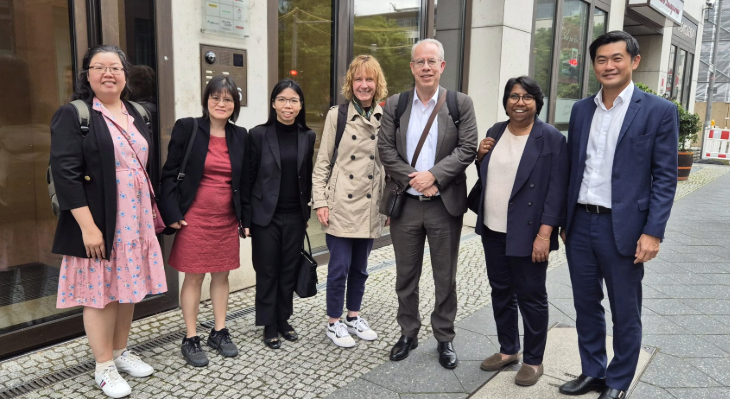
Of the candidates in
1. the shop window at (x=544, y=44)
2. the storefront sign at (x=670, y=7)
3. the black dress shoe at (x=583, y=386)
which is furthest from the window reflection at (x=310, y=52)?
the storefront sign at (x=670, y=7)

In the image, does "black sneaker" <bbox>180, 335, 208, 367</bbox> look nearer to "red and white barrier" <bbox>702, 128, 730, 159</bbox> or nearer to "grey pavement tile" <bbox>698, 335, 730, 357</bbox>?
"grey pavement tile" <bbox>698, 335, 730, 357</bbox>

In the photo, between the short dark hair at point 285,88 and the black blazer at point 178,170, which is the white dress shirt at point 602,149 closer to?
the short dark hair at point 285,88

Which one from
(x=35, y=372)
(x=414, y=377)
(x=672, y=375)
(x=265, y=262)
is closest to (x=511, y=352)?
(x=414, y=377)

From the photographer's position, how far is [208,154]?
11.5ft

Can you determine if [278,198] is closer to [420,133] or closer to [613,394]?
[420,133]

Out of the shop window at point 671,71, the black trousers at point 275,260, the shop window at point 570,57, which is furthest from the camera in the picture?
the shop window at point 671,71

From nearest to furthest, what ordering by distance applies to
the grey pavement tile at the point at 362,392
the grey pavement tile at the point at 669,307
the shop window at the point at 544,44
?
the grey pavement tile at the point at 362,392 → the grey pavement tile at the point at 669,307 → the shop window at the point at 544,44

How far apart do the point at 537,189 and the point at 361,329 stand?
66.9 inches

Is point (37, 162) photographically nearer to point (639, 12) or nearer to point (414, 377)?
point (414, 377)

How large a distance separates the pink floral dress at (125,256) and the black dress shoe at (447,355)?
1.81m

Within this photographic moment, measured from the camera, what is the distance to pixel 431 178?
11.2 feet

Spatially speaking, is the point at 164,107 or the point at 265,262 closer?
the point at 265,262

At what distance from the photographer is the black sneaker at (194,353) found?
3520 millimetres

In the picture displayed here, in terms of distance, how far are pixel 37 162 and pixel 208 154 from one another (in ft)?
4.70
